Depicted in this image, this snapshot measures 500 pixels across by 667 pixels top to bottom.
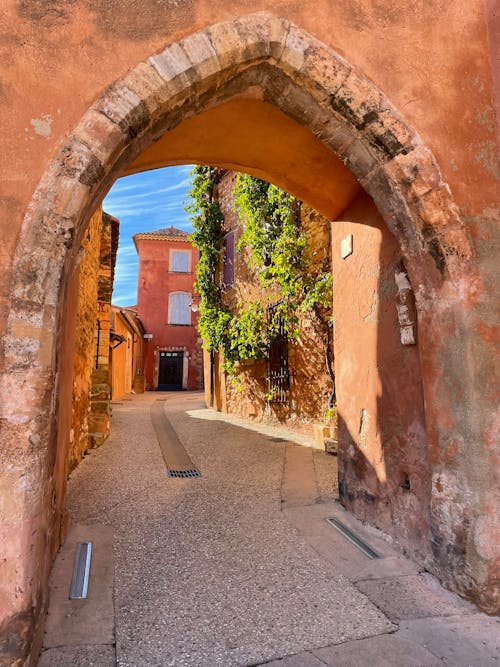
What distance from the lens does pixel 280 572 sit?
2.32 meters

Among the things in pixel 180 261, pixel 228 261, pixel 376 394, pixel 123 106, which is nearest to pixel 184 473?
pixel 376 394

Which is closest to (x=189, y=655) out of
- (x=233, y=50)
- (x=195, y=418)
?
(x=233, y=50)

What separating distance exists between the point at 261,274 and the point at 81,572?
5572 mm

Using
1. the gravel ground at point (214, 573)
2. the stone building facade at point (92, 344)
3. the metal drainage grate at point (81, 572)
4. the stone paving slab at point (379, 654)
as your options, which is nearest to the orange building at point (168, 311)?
the stone building facade at point (92, 344)

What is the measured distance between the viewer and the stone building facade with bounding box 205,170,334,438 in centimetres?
661

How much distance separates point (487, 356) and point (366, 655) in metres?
1.43

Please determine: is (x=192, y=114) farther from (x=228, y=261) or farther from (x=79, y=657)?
(x=228, y=261)

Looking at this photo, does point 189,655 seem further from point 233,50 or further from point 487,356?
point 233,50

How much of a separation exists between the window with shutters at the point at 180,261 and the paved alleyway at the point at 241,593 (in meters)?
19.3

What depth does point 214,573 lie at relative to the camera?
2.30 meters

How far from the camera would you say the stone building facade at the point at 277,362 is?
6613 millimetres

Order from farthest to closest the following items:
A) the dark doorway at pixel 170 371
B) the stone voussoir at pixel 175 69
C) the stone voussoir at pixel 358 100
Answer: the dark doorway at pixel 170 371
the stone voussoir at pixel 358 100
the stone voussoir at pixel 175 69

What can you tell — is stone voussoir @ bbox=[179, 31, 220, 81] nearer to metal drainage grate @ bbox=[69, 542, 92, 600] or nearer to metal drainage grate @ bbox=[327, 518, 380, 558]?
metal drainage grate @ bbox=[69, 542, 92, 600]

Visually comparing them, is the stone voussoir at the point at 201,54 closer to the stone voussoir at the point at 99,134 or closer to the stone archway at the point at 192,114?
the stone archway at the point at 192,114
